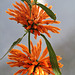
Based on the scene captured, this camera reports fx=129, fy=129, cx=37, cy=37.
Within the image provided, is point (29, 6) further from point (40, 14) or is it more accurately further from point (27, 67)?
point (27, 67)

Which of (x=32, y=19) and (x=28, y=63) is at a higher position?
(x=32, y=19)

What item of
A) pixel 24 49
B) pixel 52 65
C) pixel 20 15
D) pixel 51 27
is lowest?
pixel 52 65

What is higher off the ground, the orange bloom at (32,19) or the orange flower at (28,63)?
the orange bloom at (32,19)

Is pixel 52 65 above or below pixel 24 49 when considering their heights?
below

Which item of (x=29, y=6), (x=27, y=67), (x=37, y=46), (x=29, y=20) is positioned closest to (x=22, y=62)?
(x=27, y=67)

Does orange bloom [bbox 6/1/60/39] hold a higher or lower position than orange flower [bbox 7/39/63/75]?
higher

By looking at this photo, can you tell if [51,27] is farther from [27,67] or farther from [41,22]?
[27,67]

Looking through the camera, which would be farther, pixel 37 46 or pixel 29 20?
pixel 37 46
